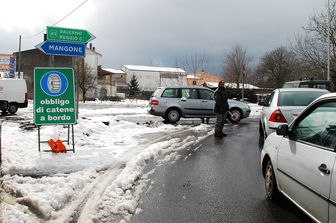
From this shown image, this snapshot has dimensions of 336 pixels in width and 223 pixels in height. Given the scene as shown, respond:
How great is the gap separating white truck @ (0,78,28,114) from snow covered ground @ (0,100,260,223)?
1289 cm

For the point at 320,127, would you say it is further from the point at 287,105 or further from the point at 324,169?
the point at 287,105

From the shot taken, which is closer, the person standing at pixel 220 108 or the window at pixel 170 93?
the person standing at pixel 220 108

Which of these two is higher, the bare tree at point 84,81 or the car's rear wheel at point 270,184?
the bare tree at point 84,81

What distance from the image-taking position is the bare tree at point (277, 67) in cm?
5560

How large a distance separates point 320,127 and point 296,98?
566 centimetres

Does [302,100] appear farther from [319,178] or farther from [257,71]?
[257,71]

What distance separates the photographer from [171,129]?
15719 millimetres

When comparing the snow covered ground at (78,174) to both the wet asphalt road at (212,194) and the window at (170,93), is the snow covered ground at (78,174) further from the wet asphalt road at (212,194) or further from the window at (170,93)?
the window at (170,93)

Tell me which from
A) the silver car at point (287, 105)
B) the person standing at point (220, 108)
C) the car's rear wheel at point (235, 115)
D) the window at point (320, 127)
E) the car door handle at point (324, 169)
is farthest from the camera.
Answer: the car's rear wheel at point (235, 115)

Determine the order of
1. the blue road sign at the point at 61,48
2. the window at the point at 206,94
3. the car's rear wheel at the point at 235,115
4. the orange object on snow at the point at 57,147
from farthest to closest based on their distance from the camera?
the car's rear wheel at the point at 235,115 → the window at the point at 206,94 → the blue road sign at the point at 61,48 → the orange object on snow at the point at 57,147

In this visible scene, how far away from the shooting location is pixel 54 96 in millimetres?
9008

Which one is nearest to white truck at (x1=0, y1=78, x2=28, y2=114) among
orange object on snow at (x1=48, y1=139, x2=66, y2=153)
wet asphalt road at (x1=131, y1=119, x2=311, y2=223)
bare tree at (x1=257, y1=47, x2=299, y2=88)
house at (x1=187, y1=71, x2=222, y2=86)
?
orange object on snow at (x1=48, y1=139, x2=66, y2=153)

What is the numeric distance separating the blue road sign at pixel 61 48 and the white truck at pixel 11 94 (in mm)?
14790

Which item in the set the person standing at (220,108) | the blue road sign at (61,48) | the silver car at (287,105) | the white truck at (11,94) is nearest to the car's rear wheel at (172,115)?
the person standing at (220,108)
